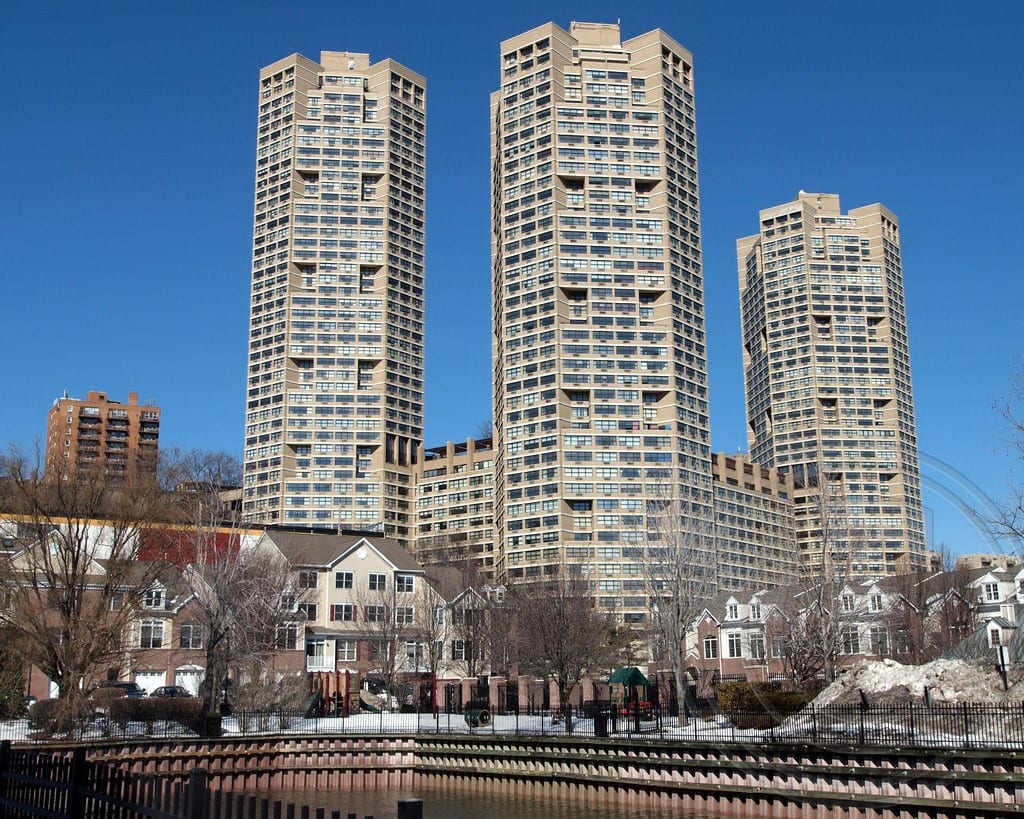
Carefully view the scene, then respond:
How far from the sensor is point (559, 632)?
73.7 meters

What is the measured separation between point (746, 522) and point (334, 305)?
80.4m

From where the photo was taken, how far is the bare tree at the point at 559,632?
74.2 metres

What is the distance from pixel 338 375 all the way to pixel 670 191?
64570 millimetres

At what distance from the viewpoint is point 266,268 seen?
187875mm

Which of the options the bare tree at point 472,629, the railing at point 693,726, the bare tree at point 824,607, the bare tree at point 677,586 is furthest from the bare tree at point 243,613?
the bare tree at point 824,607

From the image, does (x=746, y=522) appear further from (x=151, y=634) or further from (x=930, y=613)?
(x=151, y=634)

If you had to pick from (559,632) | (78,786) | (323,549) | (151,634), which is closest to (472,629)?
(323,549)

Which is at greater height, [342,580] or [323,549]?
[323,549]

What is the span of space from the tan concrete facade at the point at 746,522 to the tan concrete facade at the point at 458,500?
3810 cm

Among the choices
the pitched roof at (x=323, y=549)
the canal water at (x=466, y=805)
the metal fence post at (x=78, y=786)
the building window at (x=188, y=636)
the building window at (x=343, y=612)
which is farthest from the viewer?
the pitched roof at (x=323, y=549)

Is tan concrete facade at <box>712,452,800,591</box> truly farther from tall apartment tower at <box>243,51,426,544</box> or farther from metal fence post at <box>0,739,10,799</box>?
metal fence post at <box>0,739,10,799</box>

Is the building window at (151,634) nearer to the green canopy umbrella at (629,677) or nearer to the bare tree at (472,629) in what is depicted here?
the bare tree at (472,629)

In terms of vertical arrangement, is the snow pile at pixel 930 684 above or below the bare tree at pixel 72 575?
below

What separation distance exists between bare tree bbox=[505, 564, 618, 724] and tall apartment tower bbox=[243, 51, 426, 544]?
8931 centimetres
